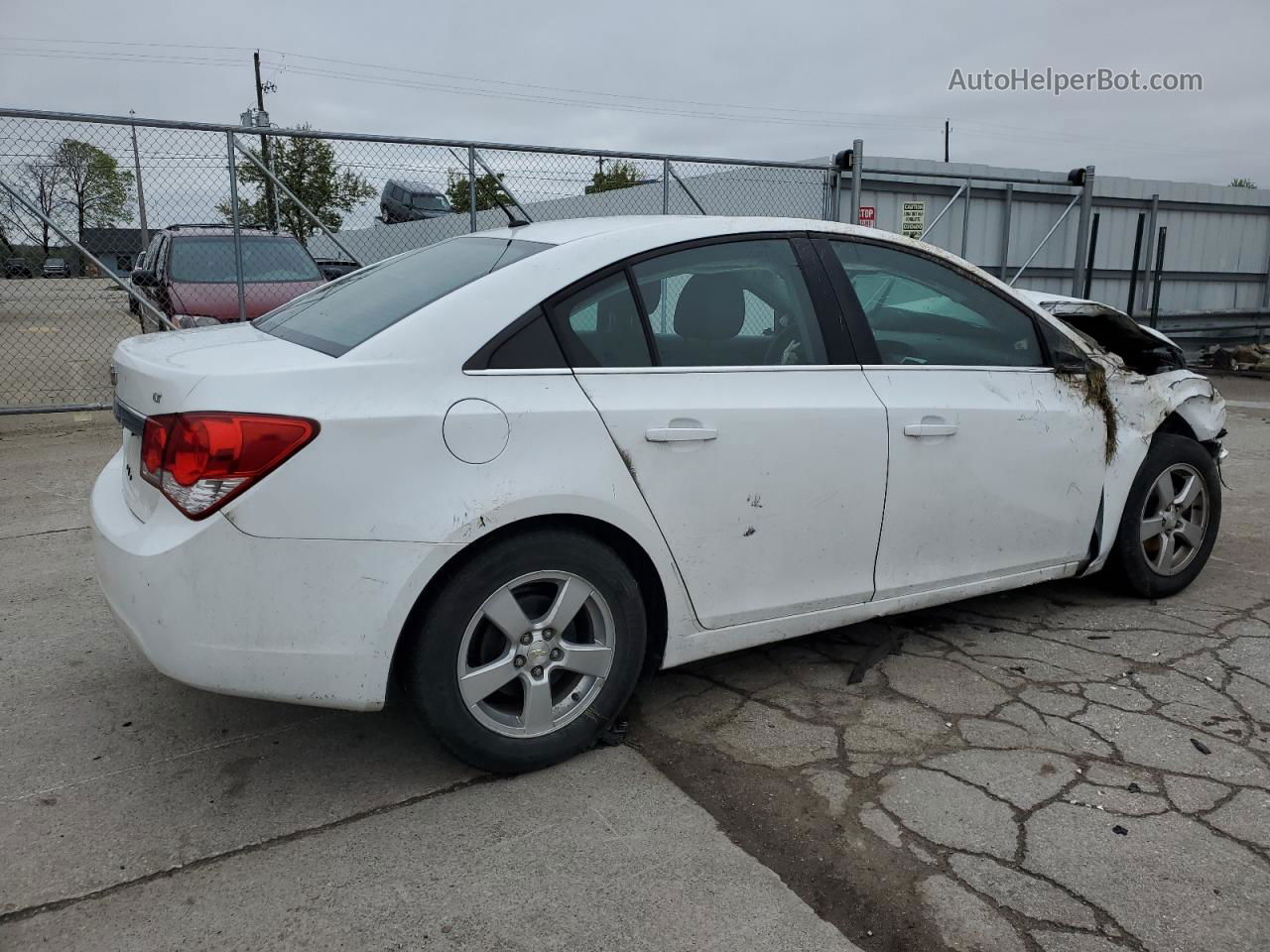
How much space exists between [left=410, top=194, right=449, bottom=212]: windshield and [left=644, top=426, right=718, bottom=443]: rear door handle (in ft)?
25.5

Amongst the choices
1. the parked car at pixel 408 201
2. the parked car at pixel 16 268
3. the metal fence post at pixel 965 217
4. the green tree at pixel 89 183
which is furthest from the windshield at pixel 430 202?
the metal fence post at pixel 965 217

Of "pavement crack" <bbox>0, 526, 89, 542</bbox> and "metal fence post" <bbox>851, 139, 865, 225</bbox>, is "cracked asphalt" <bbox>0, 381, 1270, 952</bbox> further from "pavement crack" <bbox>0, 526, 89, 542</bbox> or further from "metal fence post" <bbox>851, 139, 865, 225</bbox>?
"metal fence post" <bbox>851, 139, 865, 225</bbox>

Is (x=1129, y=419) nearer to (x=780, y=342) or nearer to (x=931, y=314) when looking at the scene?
(x=931, y=314)

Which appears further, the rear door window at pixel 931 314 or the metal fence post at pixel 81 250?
the metal fence post at pixel 81 250

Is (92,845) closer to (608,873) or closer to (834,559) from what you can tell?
(608,873)

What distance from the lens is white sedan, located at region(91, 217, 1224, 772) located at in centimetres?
246

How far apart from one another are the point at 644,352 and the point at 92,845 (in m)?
1.93

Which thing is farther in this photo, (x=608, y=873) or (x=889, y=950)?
(x=608, y=873)

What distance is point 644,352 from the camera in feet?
9.67

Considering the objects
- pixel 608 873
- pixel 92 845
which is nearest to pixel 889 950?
pixel 608 873

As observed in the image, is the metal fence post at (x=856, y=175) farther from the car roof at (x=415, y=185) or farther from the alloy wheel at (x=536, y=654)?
the alloy wheel at (x=536, y=654)

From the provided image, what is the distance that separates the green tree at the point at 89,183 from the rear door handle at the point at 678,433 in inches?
250

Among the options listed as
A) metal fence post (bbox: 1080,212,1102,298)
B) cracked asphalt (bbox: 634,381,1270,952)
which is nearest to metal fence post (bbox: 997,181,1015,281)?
metal fence post (bbox: 1080,212,1102,298)

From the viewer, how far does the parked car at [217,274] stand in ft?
28.5
